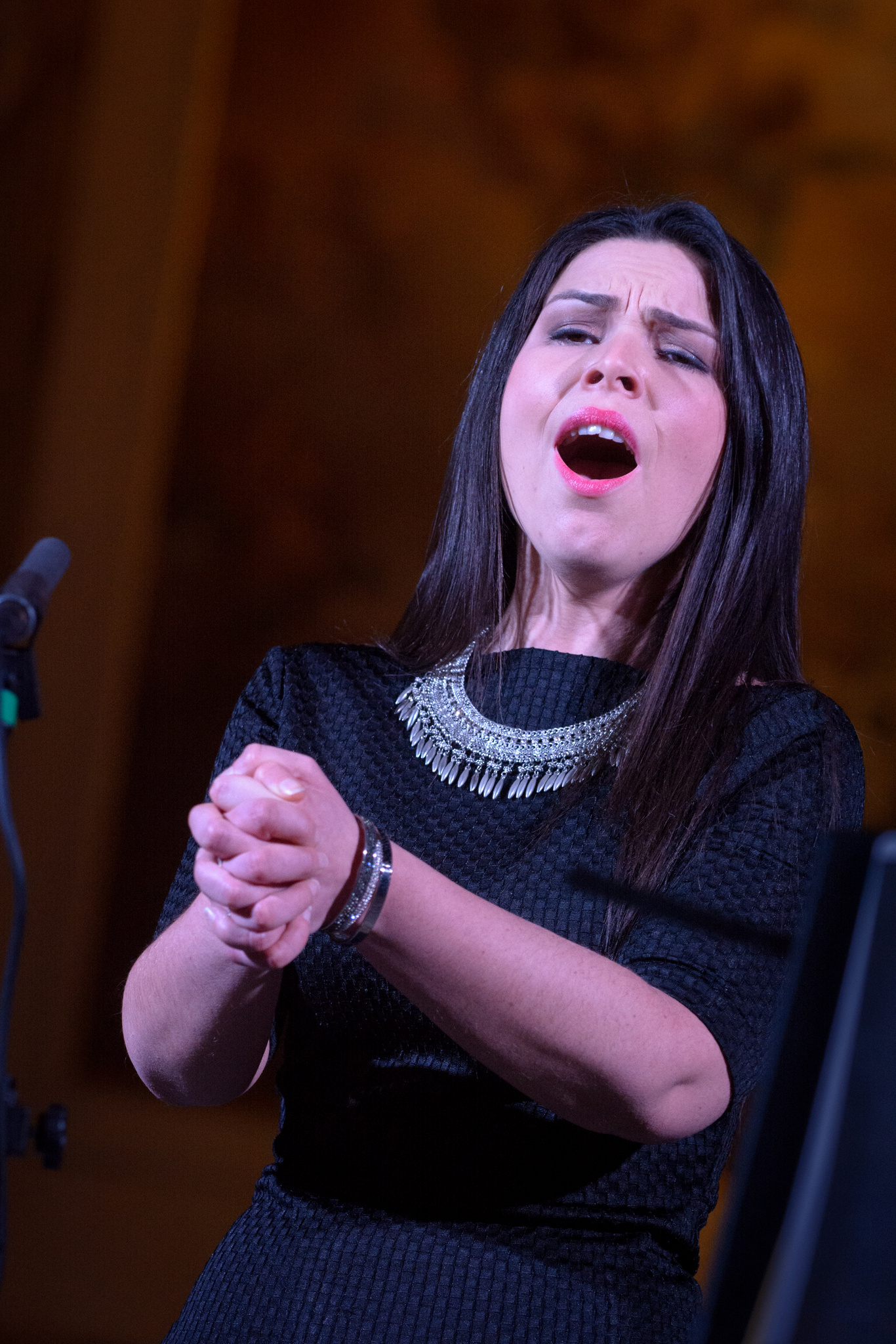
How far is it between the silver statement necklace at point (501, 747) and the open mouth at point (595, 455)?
0.81ft

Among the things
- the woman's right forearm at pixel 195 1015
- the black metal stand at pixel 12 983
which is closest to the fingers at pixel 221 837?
the black metal stand at pixel 12 983

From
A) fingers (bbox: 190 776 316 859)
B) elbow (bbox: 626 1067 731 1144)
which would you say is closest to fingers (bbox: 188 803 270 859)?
fingers (bbox: 190 776 316 859)

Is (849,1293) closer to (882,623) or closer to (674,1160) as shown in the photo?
(674,1160)

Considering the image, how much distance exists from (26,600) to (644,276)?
0.86 metres

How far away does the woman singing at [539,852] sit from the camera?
85cm

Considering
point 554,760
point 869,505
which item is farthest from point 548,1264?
point 869,505

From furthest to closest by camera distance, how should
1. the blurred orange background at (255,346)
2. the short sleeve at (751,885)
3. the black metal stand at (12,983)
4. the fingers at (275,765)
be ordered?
the blurred orange background at (255,346)
the short sleeve at (751,885)
the fingers at (275,765)
the black metal stand at (12,983)

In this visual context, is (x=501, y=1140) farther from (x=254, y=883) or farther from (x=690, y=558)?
(x=690, y=558)

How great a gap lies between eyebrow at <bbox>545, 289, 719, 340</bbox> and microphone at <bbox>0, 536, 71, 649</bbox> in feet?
2.53

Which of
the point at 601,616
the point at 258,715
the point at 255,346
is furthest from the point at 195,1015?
the point at 255,346

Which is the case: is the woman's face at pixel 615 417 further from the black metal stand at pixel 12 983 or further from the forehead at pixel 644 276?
the black metal stand at pixel 12 983

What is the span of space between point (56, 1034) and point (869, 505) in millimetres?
2216

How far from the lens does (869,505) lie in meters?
3.04

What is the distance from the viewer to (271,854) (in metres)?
0.75
